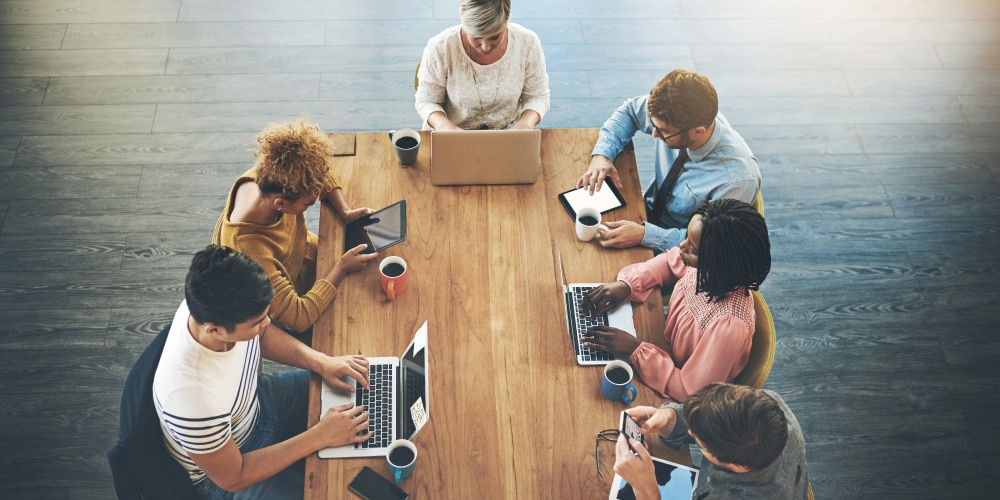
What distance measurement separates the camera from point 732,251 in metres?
2.15

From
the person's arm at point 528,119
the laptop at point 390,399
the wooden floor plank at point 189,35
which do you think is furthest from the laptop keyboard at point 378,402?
the wooden floor plank at point 189,35

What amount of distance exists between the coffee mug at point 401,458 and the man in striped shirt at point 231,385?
122mm

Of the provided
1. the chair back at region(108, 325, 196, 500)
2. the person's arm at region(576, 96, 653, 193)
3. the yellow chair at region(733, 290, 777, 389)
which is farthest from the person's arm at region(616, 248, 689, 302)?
the chair back at region(108, 325, 196, 500)

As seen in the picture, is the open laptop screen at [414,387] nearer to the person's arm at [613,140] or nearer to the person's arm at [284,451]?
the person's arm at [284,451]

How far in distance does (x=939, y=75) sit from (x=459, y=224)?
3.32 m

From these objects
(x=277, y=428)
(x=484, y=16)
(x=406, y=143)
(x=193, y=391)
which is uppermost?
(x=484, y=16)

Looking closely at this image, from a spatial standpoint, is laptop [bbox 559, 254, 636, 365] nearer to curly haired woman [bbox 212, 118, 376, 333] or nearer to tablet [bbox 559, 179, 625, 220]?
tablet [bbox 559, 179, 625, 220]

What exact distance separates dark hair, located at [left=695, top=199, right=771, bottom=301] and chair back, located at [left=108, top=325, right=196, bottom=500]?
144 cm

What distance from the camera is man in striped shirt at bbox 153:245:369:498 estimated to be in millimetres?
1854

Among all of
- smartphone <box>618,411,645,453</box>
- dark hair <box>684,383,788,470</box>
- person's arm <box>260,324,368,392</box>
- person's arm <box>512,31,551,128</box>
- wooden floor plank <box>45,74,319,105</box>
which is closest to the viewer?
dark hair <box>684,383,788,470</box>

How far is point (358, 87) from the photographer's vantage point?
417 cm

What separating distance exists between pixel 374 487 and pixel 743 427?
922mm

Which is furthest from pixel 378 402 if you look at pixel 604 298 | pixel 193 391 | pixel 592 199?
pixel 592 199

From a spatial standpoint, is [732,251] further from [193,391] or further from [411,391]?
[193,391]
